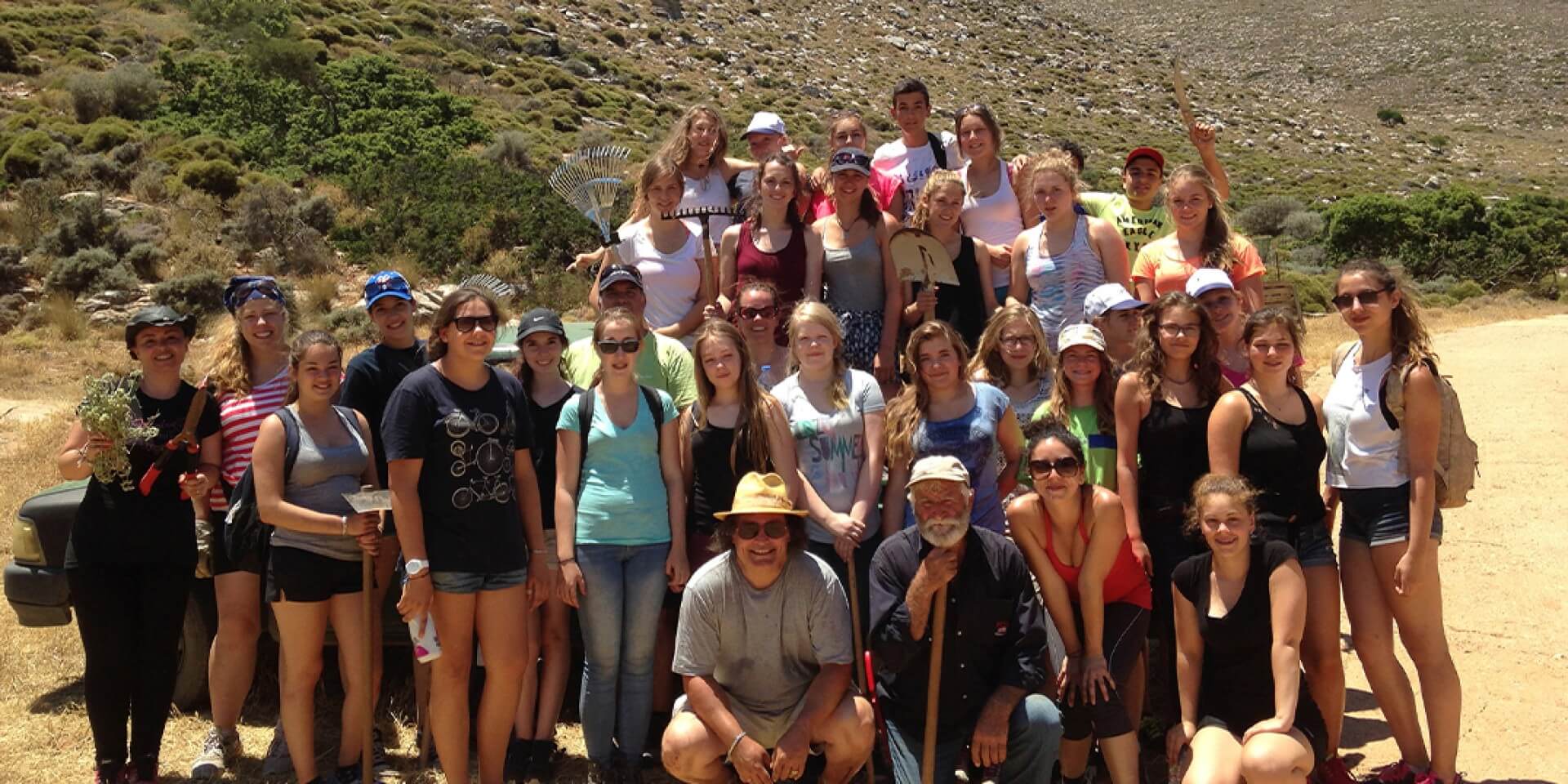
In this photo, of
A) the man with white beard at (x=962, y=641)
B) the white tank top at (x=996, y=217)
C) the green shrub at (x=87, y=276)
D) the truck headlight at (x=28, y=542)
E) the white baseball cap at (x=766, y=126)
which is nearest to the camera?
the man with white beard at (x=962, y=641)

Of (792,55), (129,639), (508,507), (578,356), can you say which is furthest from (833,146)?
(792,55)

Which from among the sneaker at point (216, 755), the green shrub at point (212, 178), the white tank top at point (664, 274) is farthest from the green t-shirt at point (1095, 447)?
the green shrub at point (212, 178)

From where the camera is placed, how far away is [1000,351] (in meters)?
5.55

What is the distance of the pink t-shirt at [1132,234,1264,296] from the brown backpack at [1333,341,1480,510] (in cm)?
117

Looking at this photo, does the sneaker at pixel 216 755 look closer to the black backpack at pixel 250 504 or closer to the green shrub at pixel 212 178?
the black backpack at pixel 250 504

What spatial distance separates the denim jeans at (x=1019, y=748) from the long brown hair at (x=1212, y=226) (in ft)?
8.15

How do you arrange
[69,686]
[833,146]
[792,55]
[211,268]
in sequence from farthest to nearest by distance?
[792,55] → [211,268] → [833,146] → [69,686]

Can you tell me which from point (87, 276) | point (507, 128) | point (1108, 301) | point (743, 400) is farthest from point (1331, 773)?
point (507, 128)

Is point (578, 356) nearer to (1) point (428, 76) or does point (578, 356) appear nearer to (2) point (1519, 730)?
(2) point (1519, 730)

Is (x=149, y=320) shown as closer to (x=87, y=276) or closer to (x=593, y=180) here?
(x=593, y=180)

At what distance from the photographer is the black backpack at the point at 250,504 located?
16.1 ft

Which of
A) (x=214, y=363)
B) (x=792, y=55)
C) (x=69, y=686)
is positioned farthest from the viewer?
(x=792, y=55)

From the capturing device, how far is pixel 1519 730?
5832 millimetres

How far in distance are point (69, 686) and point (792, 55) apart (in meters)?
42.7
